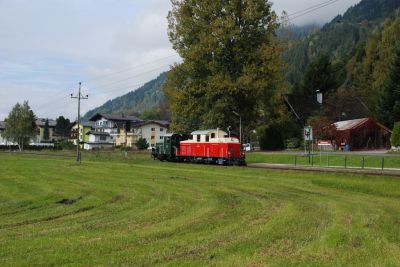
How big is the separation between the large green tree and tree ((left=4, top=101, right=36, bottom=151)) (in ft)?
260

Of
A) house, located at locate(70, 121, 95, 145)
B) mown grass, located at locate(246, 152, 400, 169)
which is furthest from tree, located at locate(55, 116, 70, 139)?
mown grass, located at locate(246, 152, 400, 169)

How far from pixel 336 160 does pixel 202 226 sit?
1326 inches

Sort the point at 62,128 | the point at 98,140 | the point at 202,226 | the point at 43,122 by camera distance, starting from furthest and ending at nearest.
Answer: the point at 43,122 < the point at 62,128 < the point at 98,140 < the point at 202,226

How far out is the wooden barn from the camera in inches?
2562

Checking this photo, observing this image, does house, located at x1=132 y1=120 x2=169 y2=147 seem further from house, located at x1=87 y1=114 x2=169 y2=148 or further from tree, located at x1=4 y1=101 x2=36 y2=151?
tree, located at x1=4 y1=101 x2=36 y2=151

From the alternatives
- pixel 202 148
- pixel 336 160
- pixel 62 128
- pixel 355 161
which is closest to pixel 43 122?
pixel 62 128

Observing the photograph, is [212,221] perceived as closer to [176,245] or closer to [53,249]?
[176,245]

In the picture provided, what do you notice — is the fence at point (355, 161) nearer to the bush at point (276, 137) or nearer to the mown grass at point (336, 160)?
the mown grass at point (336, 160)

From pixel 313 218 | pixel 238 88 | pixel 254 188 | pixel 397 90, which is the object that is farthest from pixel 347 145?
pixel 313 218

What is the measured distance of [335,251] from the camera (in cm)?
958

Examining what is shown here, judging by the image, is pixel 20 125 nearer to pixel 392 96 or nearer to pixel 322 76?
pixel 322 76

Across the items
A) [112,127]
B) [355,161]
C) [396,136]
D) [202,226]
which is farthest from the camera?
[112,127]

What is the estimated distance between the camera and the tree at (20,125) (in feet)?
412

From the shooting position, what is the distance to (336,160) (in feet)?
144
